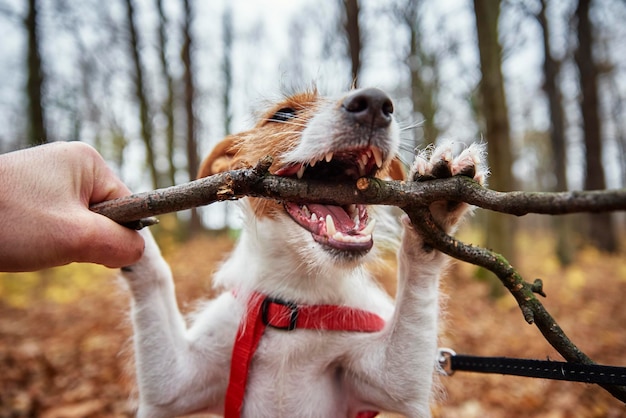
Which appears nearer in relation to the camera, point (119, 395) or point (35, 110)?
point (119, 395)

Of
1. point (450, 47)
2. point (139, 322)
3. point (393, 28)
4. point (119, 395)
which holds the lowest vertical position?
point (119, 395)

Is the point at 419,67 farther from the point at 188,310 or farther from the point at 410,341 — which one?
the point at 410,341

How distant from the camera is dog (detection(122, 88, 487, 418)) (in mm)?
1695

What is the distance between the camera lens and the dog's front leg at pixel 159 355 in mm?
2053

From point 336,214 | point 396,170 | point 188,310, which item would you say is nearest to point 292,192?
point 336,214

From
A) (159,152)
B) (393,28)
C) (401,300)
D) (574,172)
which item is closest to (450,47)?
(393,28)

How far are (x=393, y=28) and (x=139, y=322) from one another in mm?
12282

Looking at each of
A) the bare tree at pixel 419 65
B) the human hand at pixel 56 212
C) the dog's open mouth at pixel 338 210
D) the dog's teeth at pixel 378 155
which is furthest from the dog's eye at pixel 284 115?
the bare tree at pixel 419 65

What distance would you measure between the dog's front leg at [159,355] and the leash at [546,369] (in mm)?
1235

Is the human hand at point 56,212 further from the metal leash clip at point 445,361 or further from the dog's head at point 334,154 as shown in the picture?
the metal leash clip at point 445,361

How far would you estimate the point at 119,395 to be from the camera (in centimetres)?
390

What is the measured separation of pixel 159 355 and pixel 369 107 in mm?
1618

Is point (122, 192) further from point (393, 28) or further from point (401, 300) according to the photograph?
point (393, 28)

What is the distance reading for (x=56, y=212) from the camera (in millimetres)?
1371
